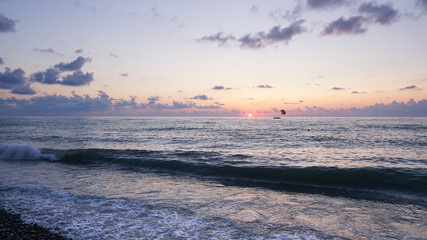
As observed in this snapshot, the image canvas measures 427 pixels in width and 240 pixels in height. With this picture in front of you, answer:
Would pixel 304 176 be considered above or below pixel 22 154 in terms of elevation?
above

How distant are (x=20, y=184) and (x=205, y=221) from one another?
11781mm

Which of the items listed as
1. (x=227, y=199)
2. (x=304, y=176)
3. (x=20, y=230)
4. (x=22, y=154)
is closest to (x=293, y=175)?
(x=304, y=176)

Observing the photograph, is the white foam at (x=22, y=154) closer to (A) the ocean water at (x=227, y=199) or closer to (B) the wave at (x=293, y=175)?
(B) the wave at (x=293, y=175)

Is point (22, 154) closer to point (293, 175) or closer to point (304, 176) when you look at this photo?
point (293, 175)

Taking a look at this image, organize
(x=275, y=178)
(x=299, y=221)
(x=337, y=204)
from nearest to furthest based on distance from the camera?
(x=299, y=221) → (x=337, y=204) → (x=275, y=178)

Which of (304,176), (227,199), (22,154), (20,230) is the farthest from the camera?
(22,154)

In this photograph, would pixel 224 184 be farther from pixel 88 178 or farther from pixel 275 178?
pixel 88 178

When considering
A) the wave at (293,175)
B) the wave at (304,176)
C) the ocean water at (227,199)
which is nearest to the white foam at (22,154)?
the wave at (293,175)

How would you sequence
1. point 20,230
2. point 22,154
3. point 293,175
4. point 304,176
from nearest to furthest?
point 20,230 → point 304,176 → point 293,175 → point 22,154

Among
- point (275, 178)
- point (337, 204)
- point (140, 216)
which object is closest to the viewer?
point (140, 216)

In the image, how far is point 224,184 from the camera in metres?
14.6

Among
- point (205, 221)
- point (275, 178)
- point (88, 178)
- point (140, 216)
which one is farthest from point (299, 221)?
point (88, 178)

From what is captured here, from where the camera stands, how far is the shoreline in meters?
7.23

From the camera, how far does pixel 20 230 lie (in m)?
7.70
